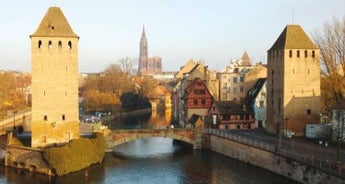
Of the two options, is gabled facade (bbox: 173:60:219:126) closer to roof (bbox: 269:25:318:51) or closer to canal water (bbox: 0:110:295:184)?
canal water (bbox: 0:110:295:184)

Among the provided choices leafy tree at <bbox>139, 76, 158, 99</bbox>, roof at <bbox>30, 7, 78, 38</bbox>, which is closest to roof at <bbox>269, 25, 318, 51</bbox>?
roof at <bbox>30, 7, 78, 38</bbox>

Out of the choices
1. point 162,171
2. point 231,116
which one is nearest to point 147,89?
point 231,116

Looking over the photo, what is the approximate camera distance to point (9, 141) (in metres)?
46.5

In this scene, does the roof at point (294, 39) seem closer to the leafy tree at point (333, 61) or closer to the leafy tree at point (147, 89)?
the leafy tree at point (333, 61)

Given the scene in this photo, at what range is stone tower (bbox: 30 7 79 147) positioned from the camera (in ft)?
156

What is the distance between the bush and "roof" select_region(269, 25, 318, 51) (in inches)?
1009

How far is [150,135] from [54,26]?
17904 millimetres

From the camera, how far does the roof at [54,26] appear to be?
1870 inches

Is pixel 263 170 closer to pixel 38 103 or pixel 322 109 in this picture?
pixel 322 109

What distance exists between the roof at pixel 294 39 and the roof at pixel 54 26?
2557cm

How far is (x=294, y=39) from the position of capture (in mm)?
53781

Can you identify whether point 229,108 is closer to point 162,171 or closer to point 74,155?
point 162,171

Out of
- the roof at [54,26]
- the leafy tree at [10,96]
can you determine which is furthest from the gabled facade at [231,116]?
the leafy tree at [10,96]

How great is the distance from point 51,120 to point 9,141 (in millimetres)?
4933
